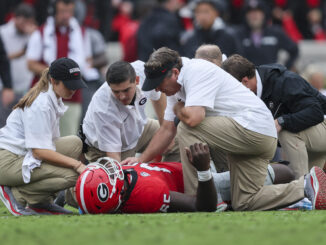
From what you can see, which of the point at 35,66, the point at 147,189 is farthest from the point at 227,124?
the point at 35,66

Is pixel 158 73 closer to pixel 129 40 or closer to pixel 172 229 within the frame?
pixel 172 229

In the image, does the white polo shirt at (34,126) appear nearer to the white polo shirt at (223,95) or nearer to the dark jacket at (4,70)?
the white polo shirt at (223,95)

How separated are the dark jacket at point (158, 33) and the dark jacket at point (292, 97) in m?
4.01

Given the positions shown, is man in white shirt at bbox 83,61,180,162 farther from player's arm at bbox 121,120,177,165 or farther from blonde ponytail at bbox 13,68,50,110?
blonde ponytail at bbox 13,68,50,110

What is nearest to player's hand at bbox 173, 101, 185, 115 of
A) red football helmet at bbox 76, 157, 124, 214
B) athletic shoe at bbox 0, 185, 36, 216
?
red football helmet at bbox 76, 157, 124, 214

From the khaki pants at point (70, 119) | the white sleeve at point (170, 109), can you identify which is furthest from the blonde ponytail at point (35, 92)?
the khaki pants at point (70, 119)

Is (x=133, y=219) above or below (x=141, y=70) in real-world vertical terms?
below

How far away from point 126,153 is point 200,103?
1582mm

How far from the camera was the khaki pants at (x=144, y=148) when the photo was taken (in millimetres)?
7625

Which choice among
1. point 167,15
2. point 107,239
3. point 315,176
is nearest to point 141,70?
point 315,176

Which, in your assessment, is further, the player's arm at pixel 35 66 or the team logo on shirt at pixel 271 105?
the player's arm at pixel 35 66

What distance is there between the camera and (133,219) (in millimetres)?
5691

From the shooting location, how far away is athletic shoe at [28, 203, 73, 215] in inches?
269

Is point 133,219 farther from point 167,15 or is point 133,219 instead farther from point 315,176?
point 167,15
